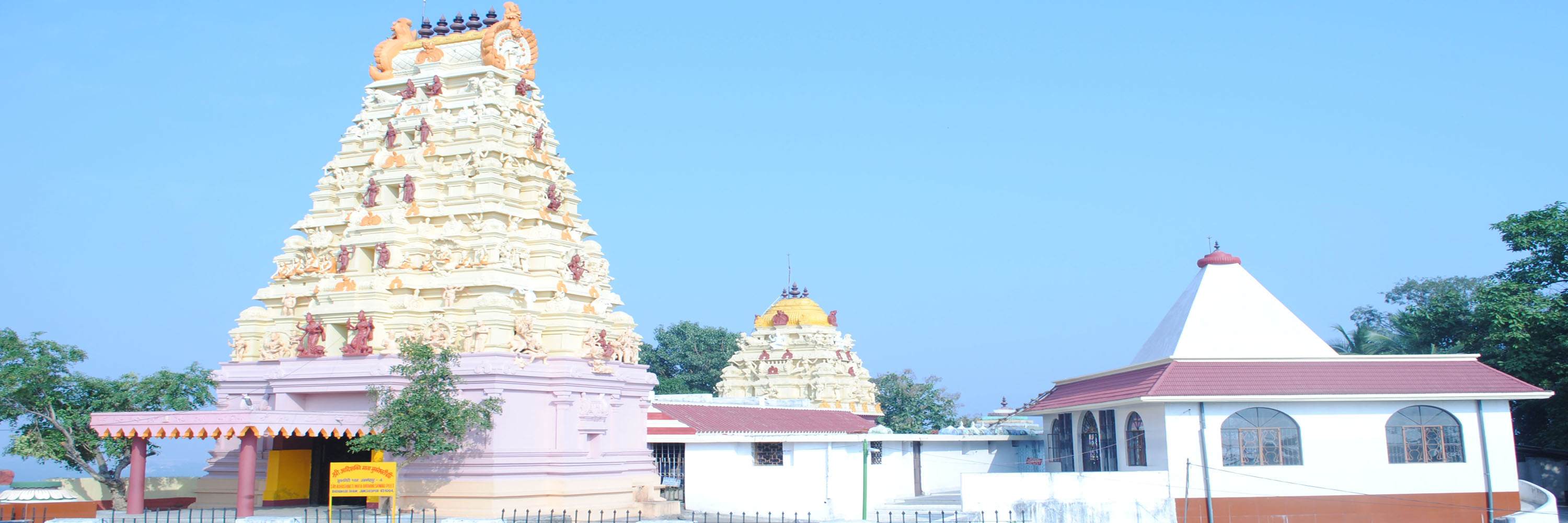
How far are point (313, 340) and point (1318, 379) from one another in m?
21.4

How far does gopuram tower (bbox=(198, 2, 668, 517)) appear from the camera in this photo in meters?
26.0

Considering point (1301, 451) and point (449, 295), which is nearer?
point (1301, 451)

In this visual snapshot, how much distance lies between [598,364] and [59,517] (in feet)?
35.9

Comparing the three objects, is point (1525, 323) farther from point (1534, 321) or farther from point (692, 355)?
point (692, 355)

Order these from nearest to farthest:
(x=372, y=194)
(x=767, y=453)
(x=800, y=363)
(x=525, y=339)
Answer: (x=525, y=339)
(x=372, y=194)
(x=767, y=453)
(x=800, y=363)

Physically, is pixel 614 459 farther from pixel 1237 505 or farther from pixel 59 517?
pixel 1237 505

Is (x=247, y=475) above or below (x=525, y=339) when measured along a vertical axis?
below

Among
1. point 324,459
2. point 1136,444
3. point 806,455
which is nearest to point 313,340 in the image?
point 324,459

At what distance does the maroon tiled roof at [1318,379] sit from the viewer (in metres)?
24.6

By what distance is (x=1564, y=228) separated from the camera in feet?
104

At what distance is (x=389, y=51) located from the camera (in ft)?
104

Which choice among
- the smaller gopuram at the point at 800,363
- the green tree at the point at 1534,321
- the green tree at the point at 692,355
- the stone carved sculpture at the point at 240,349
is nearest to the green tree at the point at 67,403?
the stone carved sculpture at the point at 240,349

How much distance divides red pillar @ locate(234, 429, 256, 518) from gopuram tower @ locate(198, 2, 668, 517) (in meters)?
0.49

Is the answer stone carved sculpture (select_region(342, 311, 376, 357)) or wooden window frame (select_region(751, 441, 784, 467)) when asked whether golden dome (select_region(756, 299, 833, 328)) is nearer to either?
wooden window frame (select_region(751, 441, 784, 467))
